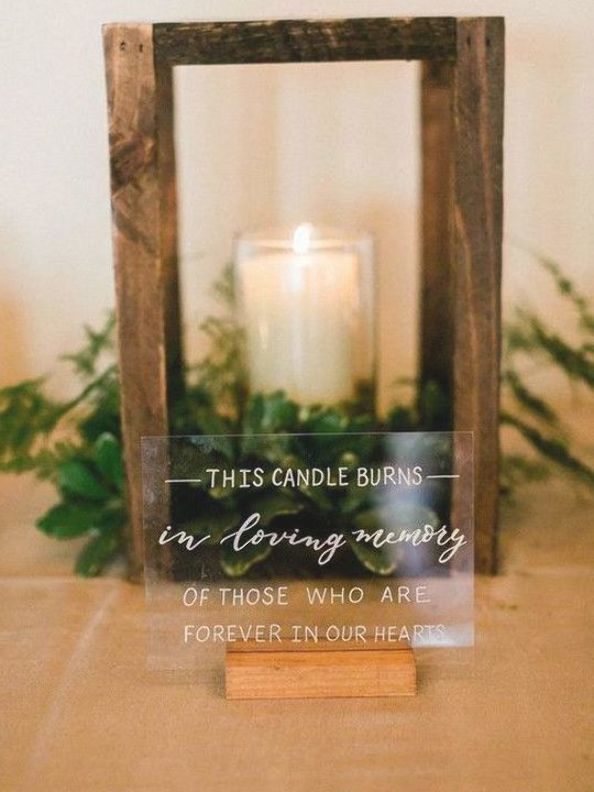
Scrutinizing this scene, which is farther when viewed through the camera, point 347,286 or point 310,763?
point 347,286

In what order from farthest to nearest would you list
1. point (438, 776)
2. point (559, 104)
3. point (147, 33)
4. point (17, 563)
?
point (559, 104) → point (17, 563) → point (147, 33) → point (438, 776)

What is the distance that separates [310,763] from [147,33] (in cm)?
41

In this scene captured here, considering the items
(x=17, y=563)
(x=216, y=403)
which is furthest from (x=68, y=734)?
(x=216, y=403)

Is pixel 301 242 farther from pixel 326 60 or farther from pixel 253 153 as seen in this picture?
pixel 253 153

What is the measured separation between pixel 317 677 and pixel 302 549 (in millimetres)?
82

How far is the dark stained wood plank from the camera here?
86 centimetres

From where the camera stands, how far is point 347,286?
2.48 ft

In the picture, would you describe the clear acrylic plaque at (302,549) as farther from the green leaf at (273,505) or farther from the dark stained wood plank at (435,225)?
the dark stained wood plank at (435,225)

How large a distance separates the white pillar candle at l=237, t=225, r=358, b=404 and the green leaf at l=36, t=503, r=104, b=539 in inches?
5.9

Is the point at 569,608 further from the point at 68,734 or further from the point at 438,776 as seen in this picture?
the point at 68,734

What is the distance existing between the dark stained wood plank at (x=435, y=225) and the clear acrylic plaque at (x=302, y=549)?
0.86ft

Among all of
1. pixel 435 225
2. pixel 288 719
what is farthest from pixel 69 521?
pixel 435 225

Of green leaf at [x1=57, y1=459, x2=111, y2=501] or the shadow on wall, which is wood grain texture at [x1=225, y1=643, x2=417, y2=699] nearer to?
green leaf at [x1=57, y1=459, x2=111, y2=501]

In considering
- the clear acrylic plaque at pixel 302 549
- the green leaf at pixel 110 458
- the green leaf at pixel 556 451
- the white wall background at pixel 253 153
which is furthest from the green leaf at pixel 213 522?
the white wall background at pixel 253 153
